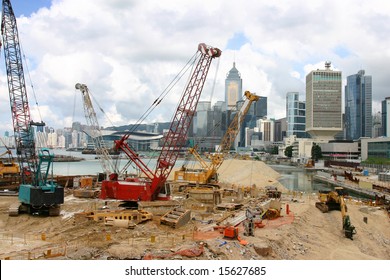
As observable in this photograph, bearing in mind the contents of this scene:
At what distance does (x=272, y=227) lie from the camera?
18.8 m

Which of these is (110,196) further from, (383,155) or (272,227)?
(383,155)

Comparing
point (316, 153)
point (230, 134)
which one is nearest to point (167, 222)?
point (230, 134)

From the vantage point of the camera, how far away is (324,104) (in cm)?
13212

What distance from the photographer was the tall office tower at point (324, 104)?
424ft

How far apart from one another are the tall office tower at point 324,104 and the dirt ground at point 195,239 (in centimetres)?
10863

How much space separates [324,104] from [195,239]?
417 feet

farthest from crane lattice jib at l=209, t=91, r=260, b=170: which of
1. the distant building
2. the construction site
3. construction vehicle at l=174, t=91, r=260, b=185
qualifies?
the distant building

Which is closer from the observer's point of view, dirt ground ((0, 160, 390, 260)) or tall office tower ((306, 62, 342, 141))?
dirt ground ((0, 160, 390, 260))

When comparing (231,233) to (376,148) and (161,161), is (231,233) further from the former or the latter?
(376,148)

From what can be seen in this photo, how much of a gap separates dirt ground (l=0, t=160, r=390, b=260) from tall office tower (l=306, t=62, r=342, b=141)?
109 meters

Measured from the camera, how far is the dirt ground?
13156 mm

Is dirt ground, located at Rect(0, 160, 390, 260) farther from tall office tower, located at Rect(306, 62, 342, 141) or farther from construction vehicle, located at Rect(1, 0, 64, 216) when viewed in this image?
tall office tower, located at Rect(306, 62, 342, 141)

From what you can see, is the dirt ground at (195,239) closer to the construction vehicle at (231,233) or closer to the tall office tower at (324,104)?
the construction vehicle at (231,233)

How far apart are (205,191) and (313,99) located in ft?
378
